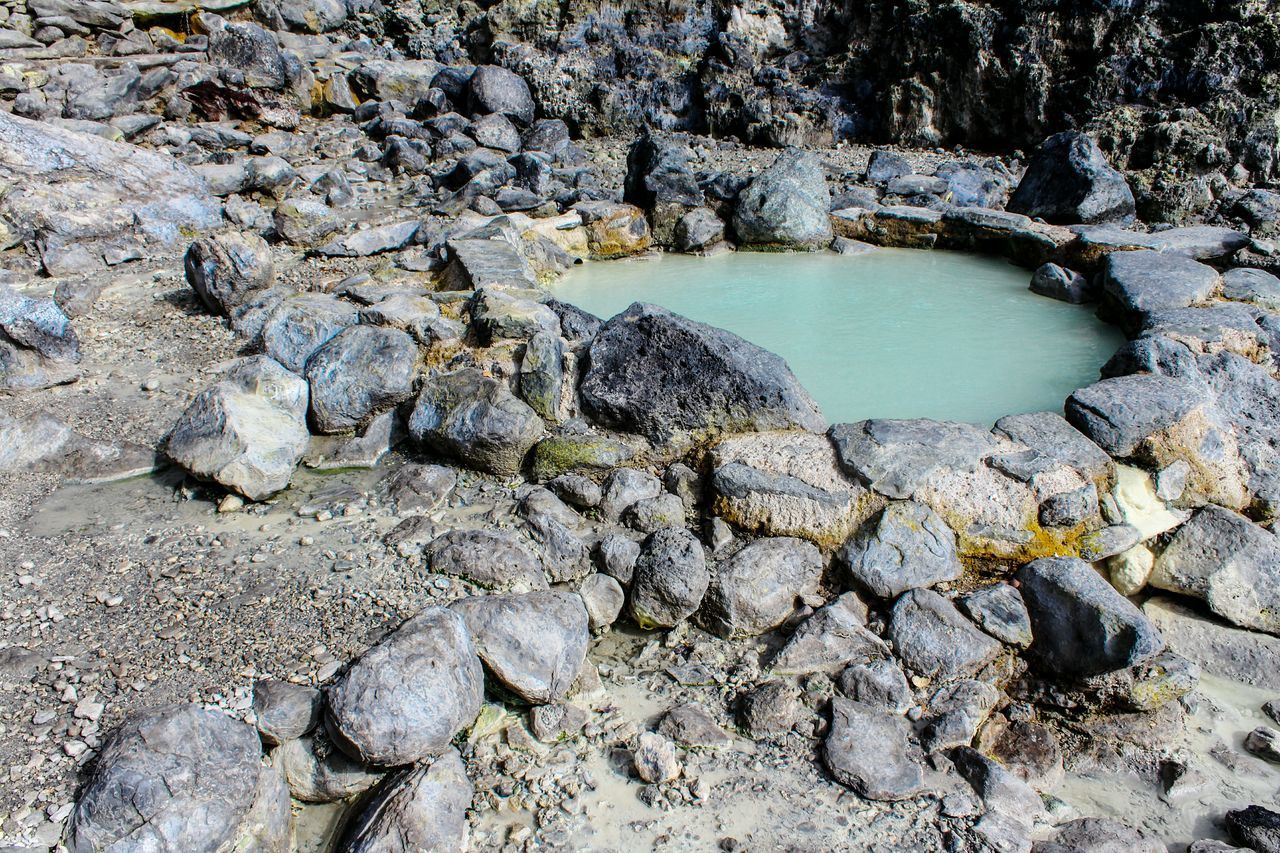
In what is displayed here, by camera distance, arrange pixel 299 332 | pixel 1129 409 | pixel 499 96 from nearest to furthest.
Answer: pixel 1129 409
pixel 299 332
pixel 499 96

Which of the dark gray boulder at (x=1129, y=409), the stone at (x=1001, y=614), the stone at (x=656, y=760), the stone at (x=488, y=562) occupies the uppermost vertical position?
Answer: the dark gray boulder at (x=1129, y=409)

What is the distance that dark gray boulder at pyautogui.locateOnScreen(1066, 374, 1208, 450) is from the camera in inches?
132

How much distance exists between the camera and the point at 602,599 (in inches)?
119

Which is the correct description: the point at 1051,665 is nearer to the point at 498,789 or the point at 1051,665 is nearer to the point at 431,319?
the point at 498,789

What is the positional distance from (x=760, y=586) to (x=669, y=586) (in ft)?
1.01

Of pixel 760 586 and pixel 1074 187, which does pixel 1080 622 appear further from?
pixel 1074 187

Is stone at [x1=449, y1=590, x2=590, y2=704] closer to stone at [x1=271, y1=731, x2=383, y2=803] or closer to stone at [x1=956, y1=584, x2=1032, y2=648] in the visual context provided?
stone at [x1=271, y1=731, x2=383, y2=803]

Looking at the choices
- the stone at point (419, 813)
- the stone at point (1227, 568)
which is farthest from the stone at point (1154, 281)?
the stone at point (419, 813)

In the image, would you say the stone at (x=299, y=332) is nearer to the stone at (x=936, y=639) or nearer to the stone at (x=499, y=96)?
the stone at (x=936, y=639)

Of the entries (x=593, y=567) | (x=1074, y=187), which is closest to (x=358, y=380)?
(x=593, y=567)

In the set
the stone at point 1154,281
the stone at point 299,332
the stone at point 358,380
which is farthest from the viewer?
the stone at point 1154,281

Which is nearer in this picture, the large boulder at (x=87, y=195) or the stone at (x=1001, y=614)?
the stone at (x=1001, y=614)

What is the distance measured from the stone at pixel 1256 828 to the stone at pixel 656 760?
4.77 feet

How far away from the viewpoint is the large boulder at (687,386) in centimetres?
346
